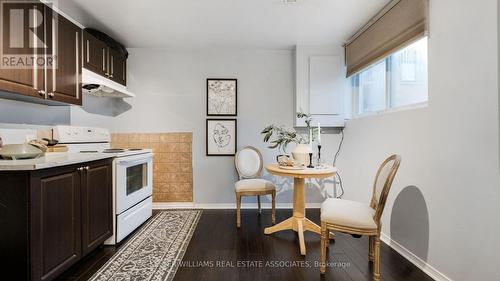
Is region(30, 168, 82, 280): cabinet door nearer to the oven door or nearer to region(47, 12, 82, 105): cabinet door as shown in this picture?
the oven door

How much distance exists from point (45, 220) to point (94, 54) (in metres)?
1.82

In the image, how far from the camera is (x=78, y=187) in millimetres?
1827

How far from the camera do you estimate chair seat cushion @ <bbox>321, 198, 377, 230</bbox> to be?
1.75 meters

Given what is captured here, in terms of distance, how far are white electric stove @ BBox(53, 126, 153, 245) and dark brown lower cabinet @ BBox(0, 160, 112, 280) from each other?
333 mm

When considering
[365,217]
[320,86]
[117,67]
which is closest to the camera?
[365,217]

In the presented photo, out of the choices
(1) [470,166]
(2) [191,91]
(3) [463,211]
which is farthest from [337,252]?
(2) [191,91]

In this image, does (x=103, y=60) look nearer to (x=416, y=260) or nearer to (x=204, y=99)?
(x=204, y=99)

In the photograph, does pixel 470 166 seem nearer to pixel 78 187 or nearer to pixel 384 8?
pixel 384 8

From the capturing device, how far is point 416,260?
1.98 metres

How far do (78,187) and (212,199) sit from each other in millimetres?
1955

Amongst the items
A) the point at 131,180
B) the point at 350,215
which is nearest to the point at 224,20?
the point at 131,180

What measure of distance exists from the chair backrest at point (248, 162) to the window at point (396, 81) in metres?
1.53

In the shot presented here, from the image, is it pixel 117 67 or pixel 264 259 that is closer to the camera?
pixel 264 259

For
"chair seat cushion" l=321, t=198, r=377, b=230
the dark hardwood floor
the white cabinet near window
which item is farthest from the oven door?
the white cabinet near window
